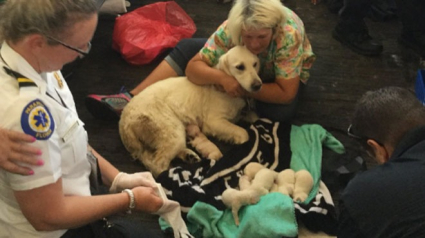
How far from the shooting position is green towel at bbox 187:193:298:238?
66.3 inches

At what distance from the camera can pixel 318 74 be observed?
2.71 metres

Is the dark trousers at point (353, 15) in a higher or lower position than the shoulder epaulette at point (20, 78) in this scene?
lower

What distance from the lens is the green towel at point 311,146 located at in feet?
6.63

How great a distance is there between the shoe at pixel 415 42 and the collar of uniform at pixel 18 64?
8.15ft

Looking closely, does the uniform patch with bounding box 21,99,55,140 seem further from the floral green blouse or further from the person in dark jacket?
the floral green blouse

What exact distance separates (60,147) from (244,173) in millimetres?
994

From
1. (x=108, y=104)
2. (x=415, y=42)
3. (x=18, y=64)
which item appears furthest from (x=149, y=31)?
(x=18, y=64)

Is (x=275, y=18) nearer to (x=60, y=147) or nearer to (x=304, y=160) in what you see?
(x=304, y=160)

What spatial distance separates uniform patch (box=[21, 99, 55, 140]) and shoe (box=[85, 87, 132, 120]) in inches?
48.6

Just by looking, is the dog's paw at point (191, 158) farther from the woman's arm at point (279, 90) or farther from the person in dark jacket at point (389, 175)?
the person in dark jacket at point (389, 175)

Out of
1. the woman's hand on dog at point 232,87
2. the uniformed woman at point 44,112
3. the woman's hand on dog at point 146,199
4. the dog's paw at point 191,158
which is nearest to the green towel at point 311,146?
the woman's hand on dog at point 232,87

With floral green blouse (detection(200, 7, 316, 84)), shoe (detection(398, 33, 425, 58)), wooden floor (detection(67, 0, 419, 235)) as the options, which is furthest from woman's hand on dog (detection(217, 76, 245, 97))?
shoe (detection(398, 33, 425, 58))

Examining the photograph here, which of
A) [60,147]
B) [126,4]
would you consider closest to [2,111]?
[60,147]

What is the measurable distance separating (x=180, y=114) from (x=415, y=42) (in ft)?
5.55
